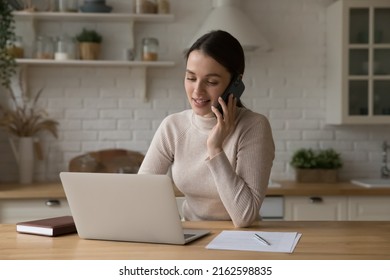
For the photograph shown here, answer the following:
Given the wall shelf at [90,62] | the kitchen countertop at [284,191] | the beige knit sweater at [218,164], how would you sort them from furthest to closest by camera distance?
the wall shelf at [90,62]
the kitchen countertop at [284,191]
the beige knit sweater at [218,164]

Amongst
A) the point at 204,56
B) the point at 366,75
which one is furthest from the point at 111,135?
the point at 204,56

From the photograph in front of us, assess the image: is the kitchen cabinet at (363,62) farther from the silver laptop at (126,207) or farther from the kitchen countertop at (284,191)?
the silver laptop at (126,207)

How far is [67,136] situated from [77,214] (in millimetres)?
2442

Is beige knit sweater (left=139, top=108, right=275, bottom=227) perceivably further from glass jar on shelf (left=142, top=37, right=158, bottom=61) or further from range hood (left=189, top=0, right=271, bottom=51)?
glass jar on shelf (left=142, top=37, right=158, bottom=61)

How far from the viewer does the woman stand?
2076mm

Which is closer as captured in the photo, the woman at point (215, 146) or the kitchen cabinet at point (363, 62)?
the woman at point (215, 146)

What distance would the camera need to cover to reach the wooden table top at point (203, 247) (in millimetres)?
1604

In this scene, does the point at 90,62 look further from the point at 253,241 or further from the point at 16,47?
the point at 253,241

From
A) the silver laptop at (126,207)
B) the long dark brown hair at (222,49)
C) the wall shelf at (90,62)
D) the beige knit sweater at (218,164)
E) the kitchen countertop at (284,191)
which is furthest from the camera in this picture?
the wall shelf at (90,62)

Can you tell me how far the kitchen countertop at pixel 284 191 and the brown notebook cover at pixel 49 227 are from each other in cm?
164

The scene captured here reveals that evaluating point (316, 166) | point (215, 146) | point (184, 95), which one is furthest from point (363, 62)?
point (215, 146)

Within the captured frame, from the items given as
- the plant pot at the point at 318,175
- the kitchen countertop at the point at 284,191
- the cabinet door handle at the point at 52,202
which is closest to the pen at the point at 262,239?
the kitchen countertop at the point at 284,191

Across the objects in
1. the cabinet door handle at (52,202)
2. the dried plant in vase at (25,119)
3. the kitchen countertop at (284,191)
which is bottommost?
the cabinet door handle at (52,202)

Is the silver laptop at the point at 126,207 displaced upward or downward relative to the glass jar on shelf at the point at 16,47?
downward
